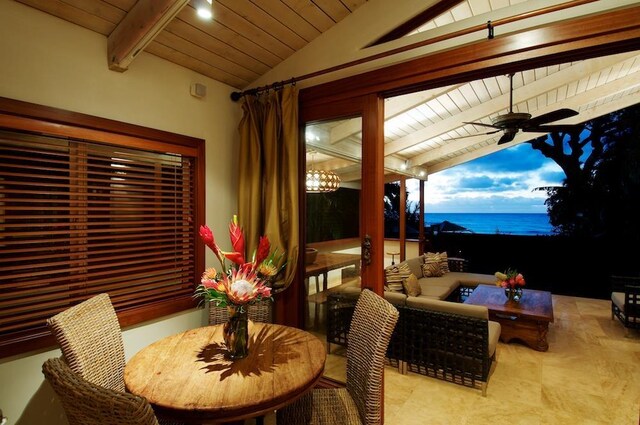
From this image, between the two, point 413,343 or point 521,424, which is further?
point 413,343

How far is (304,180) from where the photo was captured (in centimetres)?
258

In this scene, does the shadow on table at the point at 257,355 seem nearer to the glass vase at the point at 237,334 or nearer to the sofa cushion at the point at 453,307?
the glass vase at the point at 237,334

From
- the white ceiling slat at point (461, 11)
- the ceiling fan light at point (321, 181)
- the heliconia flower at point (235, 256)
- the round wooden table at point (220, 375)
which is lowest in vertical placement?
the round wooden table at point (220, 375)

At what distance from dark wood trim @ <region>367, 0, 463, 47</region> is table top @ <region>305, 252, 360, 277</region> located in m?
1.51

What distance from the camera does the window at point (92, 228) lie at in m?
1.73

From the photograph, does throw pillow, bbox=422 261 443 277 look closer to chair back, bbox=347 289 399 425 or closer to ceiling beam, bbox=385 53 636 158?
ceiling beam, bbox=385 53 636 158

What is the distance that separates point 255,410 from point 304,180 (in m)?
1.69

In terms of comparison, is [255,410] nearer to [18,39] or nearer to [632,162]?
[18,39]

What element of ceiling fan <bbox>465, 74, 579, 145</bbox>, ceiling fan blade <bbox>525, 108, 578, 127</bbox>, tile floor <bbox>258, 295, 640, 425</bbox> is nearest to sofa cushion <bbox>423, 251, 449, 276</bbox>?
tile floor <bbox>258, 295, 640, 425</bbox>

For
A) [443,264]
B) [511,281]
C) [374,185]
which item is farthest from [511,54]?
[443,264]

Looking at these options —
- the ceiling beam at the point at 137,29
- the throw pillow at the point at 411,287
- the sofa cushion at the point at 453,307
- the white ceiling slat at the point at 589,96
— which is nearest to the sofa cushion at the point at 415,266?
the throw pillow at the point at 411,287

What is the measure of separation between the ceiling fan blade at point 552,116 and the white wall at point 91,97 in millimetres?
2917

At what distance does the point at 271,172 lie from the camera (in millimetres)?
2539

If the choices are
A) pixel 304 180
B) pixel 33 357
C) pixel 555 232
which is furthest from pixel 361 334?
pixel 555 232
